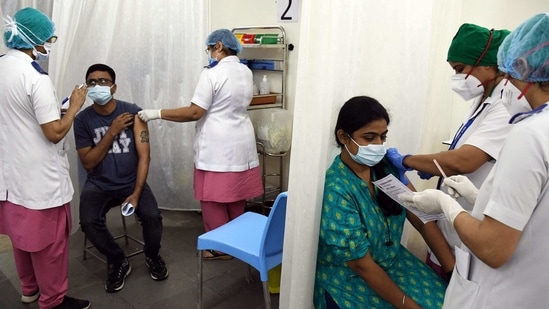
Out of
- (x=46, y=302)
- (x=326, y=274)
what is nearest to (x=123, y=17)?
(x=46, y=302)

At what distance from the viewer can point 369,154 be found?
4.46 feet

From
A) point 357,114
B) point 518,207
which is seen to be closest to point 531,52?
point 518,207

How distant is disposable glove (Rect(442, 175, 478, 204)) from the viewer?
1207 millimetres

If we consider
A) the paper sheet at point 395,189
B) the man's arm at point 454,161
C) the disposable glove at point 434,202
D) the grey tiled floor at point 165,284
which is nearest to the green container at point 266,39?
the grey tiled floor at point 165,284

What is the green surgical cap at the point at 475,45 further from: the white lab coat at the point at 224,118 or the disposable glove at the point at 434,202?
the white lab coat at the point at 224,118

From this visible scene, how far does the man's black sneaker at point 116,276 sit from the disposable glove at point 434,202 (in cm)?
166

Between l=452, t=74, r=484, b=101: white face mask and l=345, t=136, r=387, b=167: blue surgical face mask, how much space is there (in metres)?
0.42

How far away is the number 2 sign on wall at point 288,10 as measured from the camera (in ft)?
8.37

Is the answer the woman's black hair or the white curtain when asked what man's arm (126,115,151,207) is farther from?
the woman's black hair

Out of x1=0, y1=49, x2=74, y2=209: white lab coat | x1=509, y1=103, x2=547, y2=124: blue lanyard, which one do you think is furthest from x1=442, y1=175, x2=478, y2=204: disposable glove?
x1=0, y1=49, x2=74, y2=209: white lab coat

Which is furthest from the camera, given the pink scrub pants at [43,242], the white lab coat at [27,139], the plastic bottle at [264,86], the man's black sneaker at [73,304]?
the plastic bottle at [264,86]

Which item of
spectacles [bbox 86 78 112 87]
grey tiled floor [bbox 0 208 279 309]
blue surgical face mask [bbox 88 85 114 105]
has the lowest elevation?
grey tiled floor [bbox 0 208 279 309]

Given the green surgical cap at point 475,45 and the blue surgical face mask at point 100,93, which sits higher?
the green surgical cap at point 475,45

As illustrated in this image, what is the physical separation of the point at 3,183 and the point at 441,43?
84.1 inches
